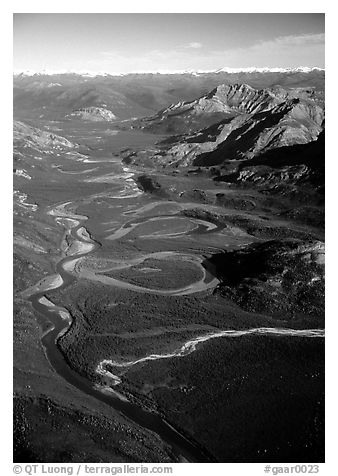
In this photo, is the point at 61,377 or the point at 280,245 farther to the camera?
the point at 280,245

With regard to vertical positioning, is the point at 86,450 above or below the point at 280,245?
below

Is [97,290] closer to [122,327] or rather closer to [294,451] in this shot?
[122,327]

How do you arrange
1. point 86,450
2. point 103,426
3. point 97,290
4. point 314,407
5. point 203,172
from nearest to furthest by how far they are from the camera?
point 86,450
point 103,426
point 314,407
point 97,290
point 203,172

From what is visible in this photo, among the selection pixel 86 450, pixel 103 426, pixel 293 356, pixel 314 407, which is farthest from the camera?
pixel 293 356

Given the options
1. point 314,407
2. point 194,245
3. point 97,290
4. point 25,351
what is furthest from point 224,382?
point 194,245

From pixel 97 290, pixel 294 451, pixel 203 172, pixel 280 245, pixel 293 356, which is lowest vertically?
pixel 294 451

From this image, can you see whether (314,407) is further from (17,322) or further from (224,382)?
(17,322)

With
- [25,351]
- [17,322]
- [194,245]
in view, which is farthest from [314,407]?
[194,245]

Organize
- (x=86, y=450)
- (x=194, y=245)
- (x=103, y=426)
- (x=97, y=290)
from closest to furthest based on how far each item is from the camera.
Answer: (x=86, y=450), (x=103, y=426), (x=97, y=290), (x=194, y=245)

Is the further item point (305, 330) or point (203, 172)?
point (203, 172)
